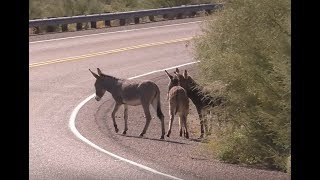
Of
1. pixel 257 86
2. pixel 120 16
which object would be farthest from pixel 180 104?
pixel 120 16

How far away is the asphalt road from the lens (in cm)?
1272

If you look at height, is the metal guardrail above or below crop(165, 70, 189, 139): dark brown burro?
above

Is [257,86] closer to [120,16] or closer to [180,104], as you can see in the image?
[180,104]

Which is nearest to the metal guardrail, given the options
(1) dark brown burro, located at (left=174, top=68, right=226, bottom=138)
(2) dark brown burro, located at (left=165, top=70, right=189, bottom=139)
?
(1) dark brown burro, located at (left=174, top=68, right=226, bottom=138)

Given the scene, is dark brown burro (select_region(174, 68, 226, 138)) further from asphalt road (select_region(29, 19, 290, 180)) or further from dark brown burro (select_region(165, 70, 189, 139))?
asphalt road (select_region(29, 19, 290, 180))

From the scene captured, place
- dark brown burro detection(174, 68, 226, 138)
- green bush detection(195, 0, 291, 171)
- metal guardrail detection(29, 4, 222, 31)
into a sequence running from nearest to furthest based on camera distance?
green bush detection(195, 0, 291, 171)
dark brown burro detection(174, 68, 226, 138)
metal guardrail detection(29, 4, 222, 31)

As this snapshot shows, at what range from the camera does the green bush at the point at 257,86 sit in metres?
12.6

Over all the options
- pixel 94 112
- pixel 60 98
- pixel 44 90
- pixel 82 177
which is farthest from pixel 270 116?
pixel 44 90

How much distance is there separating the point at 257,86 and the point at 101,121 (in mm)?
5897

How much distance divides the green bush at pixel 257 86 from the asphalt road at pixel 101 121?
605 millimetres

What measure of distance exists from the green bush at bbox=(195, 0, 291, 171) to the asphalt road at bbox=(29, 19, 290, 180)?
0.60m

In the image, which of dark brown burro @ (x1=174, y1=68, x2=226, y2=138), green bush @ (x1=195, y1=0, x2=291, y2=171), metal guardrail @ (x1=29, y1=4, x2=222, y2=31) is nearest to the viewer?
green bush @ (x1=195, y1=0, x2=291, y2=171)

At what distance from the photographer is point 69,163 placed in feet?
43.8

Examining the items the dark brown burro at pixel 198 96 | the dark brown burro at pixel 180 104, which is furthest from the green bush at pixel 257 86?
the dark brown burro at pixel 180 104
